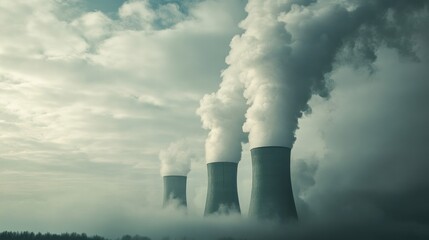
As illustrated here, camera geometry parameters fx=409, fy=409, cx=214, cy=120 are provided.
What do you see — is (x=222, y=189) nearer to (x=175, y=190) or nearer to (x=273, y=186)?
(x=273, y=186)

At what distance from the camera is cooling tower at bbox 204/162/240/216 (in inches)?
1200

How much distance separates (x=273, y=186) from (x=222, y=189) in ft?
25.0

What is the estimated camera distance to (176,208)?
4100 centimetres

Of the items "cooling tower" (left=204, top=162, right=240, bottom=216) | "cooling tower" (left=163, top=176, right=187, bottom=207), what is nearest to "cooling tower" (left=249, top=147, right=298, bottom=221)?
"cooling tower" (left=204, top=162, right=240, bottom=216)

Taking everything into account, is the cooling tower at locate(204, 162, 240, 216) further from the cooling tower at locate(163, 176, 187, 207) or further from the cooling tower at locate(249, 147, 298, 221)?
the cooling tower at locate(163, 176, 187, 207)

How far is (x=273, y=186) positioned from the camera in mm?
23484

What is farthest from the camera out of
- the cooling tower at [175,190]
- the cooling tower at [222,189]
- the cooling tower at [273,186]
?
the cooling tower at [175,190]

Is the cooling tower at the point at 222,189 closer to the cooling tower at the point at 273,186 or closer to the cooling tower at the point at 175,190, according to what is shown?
the cooling tower at the point at 273,186

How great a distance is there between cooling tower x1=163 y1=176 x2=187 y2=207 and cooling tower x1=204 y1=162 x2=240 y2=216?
33.1 ft

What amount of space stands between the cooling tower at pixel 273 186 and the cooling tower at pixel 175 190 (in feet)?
59.3

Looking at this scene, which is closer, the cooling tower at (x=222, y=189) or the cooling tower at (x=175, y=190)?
the cooling tower at (x=222, y=189)

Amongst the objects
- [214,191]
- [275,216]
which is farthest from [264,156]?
[214,191]

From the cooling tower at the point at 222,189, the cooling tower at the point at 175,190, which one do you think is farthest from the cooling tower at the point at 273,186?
the cooling tower at the point at 175,190

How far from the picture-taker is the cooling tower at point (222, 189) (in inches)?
1200
